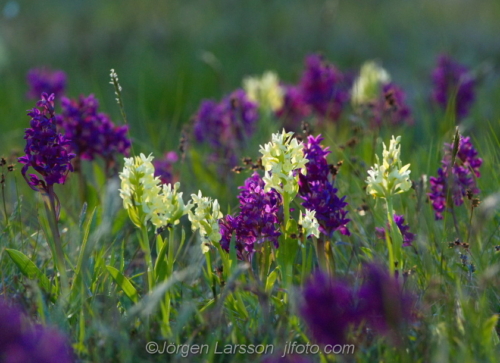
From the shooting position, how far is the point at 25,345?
1296mm

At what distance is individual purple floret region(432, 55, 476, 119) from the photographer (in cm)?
448

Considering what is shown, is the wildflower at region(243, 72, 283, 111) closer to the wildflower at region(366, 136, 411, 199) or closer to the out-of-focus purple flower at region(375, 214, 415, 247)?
the out-of-focus purple flower at region(375, 214, 415, 247)

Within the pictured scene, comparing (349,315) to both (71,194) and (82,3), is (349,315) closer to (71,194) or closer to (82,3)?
(71,194)

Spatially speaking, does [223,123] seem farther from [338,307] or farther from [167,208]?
[338,307]

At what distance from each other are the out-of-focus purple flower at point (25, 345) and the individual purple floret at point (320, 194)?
100 cm

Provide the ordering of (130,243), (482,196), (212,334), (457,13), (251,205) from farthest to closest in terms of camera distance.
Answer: (457,13), (130,243), (482,196), (251,205), (212,334)

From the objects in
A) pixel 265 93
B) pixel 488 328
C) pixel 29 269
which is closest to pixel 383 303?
pixel 488 328

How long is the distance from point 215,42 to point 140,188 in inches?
233

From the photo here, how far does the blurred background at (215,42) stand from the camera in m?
6.13

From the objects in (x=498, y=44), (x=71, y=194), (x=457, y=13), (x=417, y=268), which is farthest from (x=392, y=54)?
(x=417, y=268)

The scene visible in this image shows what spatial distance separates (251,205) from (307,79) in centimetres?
270

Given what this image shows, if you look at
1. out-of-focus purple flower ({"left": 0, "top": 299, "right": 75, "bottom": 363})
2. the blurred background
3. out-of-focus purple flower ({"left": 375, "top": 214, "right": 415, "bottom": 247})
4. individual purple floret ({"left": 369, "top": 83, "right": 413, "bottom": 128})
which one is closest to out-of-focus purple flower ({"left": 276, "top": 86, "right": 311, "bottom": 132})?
individual purple floret ({"left": 369, "top": 83, "right": 413, "bottom": 128})

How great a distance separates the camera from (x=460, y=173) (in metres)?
2.37

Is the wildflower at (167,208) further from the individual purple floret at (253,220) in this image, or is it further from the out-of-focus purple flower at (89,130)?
the out-of-focus purple flower at (89,130)
